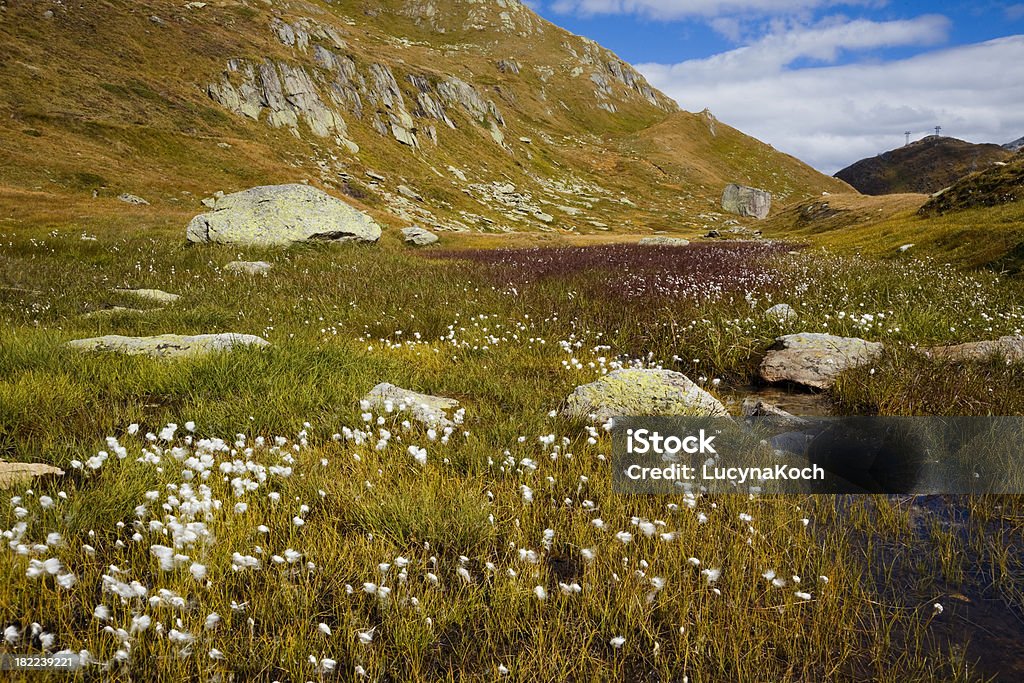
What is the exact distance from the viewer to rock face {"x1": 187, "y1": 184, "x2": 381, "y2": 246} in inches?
863

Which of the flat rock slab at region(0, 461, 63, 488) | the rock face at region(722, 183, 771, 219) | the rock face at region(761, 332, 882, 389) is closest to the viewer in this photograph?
the flat rock slab at region(0, 461, 63, 488)

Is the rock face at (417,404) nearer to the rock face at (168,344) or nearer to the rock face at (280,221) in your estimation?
the rock face at (168,344)

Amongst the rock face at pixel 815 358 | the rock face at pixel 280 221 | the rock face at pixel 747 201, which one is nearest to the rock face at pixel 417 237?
the rock face at pixel 280 221

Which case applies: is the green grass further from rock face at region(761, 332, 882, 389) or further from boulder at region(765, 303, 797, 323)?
boulder at region(765, 303, 797, 323)

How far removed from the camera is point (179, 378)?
5289 mm

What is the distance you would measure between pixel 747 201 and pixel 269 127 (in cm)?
11271

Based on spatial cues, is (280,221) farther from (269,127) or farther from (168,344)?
(269,127)

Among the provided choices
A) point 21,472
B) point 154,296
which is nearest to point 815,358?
point 21,472

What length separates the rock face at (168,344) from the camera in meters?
6.16

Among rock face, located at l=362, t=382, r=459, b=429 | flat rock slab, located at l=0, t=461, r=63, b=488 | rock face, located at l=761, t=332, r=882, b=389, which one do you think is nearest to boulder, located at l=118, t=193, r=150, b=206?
rock face, located at l=362, t=382, r=459, b=429

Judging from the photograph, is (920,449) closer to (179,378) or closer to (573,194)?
(179,378)

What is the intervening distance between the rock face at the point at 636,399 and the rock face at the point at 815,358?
7.16 feet

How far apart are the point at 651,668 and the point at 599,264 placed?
1677 centimetres

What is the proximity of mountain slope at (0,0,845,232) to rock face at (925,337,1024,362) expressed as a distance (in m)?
45.5
